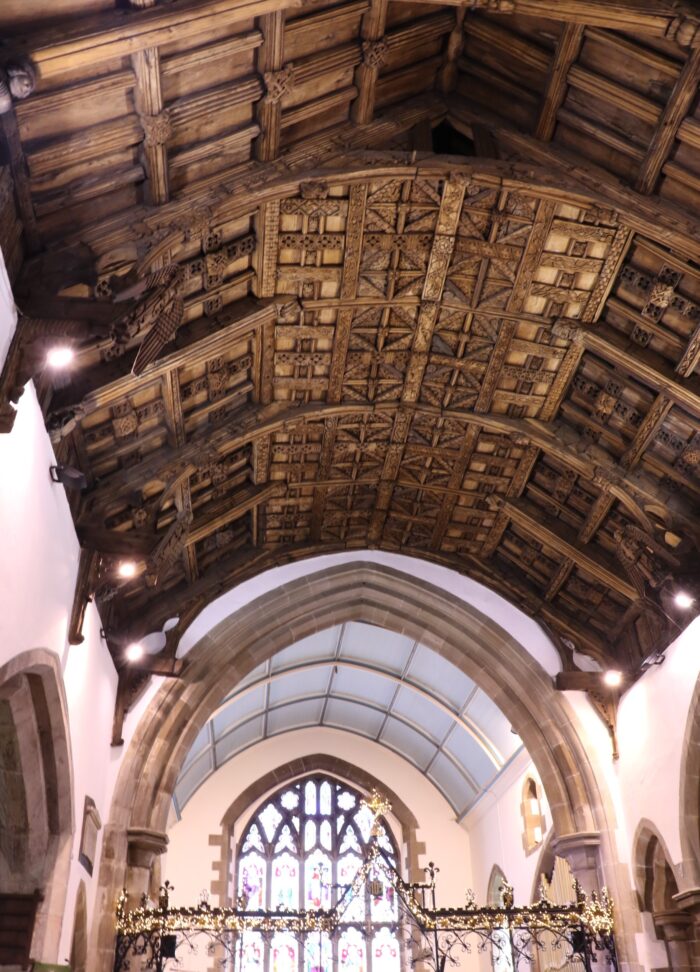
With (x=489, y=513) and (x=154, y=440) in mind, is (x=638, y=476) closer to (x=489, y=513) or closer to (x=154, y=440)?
(x=489, y=513)

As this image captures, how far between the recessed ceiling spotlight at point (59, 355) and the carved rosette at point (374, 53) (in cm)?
292

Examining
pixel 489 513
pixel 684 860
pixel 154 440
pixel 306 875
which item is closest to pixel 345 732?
pixel 306 875

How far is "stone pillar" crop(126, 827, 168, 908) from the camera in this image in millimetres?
9234

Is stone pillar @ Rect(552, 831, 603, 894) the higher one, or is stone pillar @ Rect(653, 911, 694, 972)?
stone pillar @ Rect(552, 831, 603, 894)

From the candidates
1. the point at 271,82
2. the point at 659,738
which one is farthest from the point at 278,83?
the point at 659,738

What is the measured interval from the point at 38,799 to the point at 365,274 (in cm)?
511

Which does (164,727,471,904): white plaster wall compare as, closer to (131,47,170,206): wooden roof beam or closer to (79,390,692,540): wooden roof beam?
(79,390,692,540): wooden roof beam

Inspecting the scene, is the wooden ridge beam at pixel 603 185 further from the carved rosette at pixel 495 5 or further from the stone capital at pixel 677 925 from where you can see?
the stone capital at pixel 677 925

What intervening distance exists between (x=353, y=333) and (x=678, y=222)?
2987 mm

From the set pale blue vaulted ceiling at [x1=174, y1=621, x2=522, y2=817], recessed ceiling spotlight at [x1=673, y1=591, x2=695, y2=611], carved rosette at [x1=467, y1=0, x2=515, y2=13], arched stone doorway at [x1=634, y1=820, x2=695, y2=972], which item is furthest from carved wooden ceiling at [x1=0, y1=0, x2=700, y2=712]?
pale blue vaulted ceiling at [x1=174, y1=621, x2=522, y2=817]

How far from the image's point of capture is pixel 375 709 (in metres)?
16.0

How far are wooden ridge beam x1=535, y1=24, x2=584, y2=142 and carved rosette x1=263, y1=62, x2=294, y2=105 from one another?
6.11 ft

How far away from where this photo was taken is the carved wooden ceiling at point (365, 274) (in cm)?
549

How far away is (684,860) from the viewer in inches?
328
